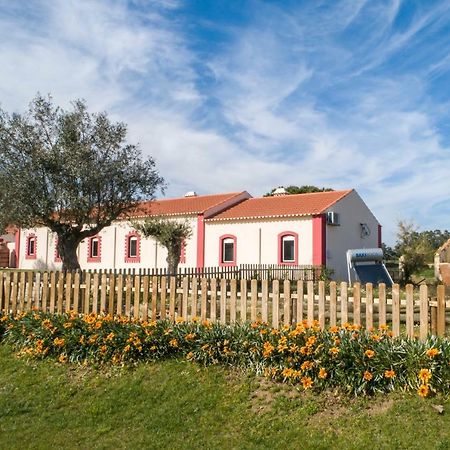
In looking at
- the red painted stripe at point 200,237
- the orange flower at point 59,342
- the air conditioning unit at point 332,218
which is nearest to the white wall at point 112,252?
the red painted stripe at point 200,237

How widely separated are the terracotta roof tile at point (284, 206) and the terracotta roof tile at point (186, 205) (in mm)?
1266

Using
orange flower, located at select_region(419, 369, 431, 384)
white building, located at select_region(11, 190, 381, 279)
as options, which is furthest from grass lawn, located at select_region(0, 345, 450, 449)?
white building, located at select_region(11, 190, 381, 279)

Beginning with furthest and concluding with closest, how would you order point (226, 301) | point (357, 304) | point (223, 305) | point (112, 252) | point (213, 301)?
1. point (112, 252)
2. point (226, 301)
3. point (213, 301)
4. point (223, 305)
5. point (357, 304)

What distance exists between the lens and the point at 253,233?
28344mm

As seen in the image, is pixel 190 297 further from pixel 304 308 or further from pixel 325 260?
pixel 325 260

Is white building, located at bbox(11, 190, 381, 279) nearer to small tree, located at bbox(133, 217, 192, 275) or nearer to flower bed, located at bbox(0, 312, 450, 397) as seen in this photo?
small tree, located at bbox(133, 217, 192, 275)

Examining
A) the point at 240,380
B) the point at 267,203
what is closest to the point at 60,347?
the point at 240,380

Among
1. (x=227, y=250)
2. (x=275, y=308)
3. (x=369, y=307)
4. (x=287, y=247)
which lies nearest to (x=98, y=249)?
(x=227, y=250)

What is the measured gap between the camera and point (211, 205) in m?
31.1

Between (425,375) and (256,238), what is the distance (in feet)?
77.1

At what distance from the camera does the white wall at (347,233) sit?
26.7 metres

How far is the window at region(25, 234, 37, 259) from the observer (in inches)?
1513

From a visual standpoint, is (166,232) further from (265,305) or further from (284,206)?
(265,305)

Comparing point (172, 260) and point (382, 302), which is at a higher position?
point (172, 260)
